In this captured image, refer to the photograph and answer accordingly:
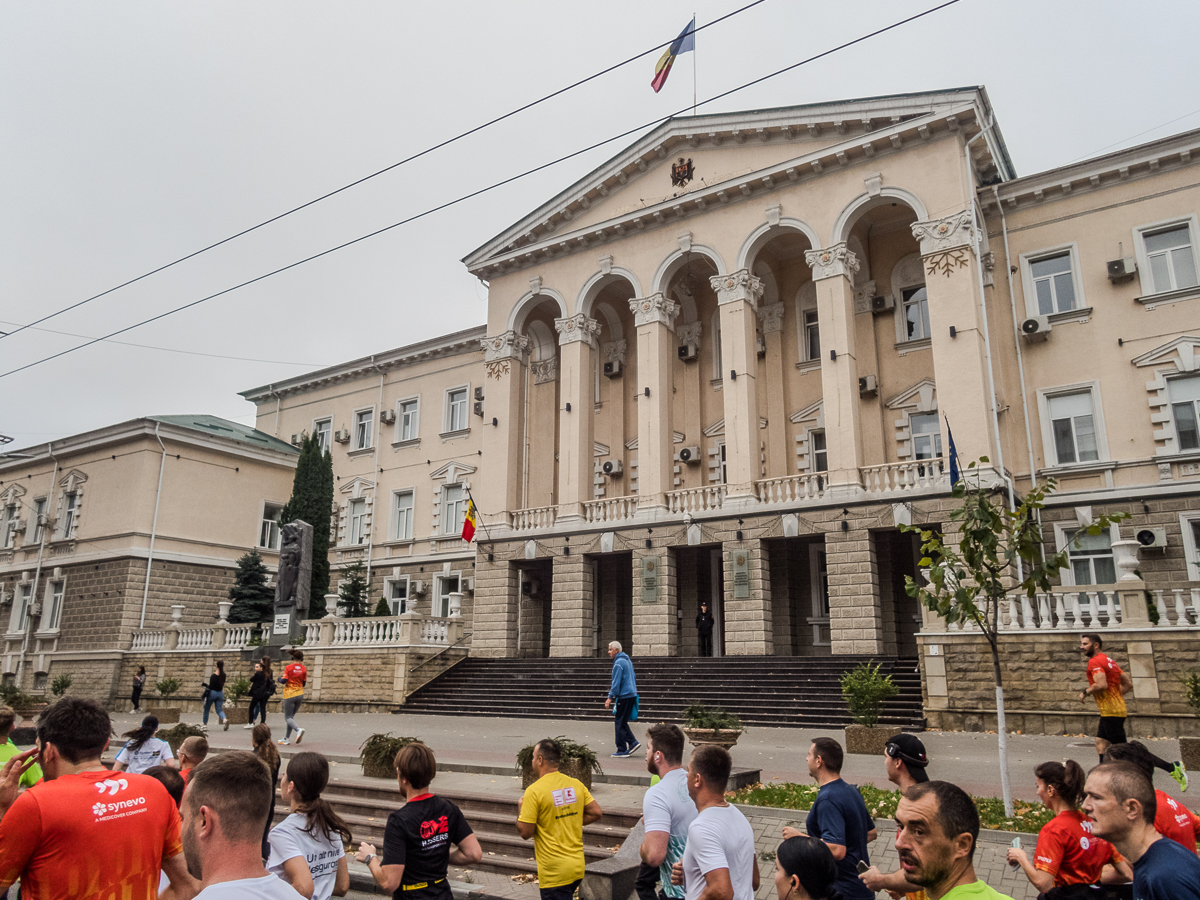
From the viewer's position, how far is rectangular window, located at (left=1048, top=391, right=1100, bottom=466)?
75.5ft

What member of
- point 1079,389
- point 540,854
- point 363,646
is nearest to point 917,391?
point 1079,389

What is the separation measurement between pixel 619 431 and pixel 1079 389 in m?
14.5

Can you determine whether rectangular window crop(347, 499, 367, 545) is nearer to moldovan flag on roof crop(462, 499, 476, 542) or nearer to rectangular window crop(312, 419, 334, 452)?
rectangular window crop(312, 419, 334, 452)

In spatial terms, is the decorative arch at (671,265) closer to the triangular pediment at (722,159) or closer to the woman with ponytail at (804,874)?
the triangular pediment at (722,159)

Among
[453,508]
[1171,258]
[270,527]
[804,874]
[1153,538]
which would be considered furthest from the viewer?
[270,527]

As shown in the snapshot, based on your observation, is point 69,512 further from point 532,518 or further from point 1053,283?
point 1053,283

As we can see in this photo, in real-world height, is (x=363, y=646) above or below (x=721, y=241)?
below

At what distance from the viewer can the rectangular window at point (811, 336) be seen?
91.5 ft

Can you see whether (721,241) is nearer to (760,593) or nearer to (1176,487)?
(760,593)

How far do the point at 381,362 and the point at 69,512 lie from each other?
14409mm

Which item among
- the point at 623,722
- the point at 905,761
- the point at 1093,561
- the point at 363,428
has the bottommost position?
the point at 623,722

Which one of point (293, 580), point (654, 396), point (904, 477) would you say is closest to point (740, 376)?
point (654, 396)

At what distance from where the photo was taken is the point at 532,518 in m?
29.1

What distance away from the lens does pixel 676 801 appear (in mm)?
5141
